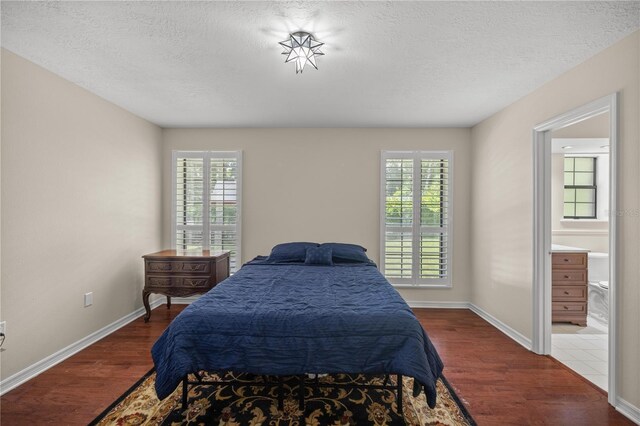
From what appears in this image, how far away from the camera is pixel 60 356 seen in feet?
9.49

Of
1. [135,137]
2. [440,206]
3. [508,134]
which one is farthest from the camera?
[440,206]

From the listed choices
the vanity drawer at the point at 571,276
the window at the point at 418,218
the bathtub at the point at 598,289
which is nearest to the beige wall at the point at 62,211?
the window at the point at 418,218

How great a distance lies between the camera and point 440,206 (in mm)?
4484

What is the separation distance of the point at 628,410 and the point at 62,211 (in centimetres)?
462

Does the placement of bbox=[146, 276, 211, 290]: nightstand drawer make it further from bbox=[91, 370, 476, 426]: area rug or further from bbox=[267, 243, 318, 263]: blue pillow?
bbox=[91, 370, 476, 426]: area rug

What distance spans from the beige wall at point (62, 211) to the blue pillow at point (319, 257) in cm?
220

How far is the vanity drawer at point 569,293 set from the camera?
3834mm

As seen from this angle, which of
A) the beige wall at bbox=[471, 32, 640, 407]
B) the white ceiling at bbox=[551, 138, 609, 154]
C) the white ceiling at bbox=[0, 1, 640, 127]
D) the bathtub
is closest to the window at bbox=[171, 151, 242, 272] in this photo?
the white ceiling at bbox=[0, 1, 640, 127]

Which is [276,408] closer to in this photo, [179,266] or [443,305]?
[179,266]

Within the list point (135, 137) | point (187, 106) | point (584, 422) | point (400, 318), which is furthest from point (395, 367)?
point (135, 137)

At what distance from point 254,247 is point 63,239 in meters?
2.16

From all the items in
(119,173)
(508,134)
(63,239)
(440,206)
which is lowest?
(63,239)

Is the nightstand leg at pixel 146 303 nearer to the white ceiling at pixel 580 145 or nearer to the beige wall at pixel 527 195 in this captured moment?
the beige wall at pixel 527 195

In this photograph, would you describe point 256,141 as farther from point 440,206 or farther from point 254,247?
point 440,206
